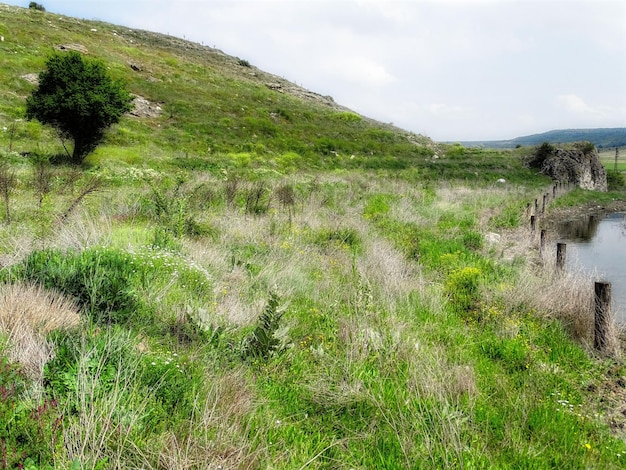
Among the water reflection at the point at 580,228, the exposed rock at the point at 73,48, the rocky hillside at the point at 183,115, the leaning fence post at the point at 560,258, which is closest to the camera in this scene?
the leaning fence post at the point at 560,258

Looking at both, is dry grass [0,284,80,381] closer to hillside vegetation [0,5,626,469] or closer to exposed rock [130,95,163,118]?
hillside vegetation [0,5,626,469]

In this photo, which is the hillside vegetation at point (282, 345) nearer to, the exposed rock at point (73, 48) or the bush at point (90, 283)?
the bush at point (90, 283)

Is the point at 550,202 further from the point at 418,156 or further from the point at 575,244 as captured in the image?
the point at 418,156

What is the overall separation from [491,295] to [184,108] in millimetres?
31806

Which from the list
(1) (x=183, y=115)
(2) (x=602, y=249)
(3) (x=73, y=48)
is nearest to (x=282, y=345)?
(2) (x=602, y=249)

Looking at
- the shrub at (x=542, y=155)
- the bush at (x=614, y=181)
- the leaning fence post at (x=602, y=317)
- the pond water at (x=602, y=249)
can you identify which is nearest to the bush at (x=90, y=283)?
the leaning fence post at (x=602, y=317)

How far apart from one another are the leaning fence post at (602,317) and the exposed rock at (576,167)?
110 feet

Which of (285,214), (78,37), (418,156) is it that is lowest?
(285,214)

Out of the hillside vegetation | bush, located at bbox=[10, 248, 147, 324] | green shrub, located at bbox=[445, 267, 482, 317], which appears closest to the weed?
the hillside vegetation

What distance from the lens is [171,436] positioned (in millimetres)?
2469

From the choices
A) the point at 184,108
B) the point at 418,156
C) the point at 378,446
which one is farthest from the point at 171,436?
the point at 418,156

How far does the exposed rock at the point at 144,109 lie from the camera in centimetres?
2979

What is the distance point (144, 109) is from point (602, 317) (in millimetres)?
31471

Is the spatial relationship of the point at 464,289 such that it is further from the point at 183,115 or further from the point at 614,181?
the point at 614,181
